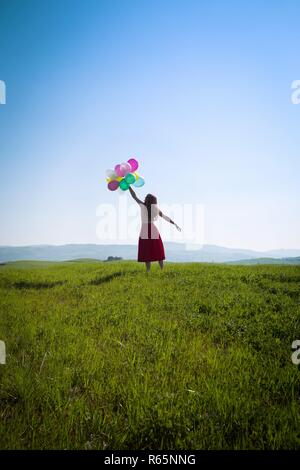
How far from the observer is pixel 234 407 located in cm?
276

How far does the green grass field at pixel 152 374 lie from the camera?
2459mm

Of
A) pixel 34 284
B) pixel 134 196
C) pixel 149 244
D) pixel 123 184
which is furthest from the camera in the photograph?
pixel 134 196

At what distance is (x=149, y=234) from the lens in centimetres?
1127

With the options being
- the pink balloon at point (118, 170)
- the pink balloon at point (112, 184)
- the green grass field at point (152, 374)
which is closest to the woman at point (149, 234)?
the pink balloon at point (112, 184)

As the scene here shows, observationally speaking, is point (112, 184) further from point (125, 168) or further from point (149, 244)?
point (149, 244)

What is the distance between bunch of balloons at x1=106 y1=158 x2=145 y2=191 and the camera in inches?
428

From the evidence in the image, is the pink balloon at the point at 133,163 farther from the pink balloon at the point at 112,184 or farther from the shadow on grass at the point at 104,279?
the shadow on grass at the point at 104,279

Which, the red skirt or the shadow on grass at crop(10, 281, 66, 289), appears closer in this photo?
the shadow on grass at crop(10, 281, 66, 289)

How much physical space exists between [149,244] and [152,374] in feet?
26.0

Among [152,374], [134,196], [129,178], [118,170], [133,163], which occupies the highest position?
[133,163]

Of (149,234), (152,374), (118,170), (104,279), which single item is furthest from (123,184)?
(152,374)

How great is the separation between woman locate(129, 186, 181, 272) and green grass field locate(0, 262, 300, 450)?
4160 millimetres

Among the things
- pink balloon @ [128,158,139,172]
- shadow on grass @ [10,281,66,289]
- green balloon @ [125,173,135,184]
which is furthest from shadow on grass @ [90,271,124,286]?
pink balloon @ [128,158,139,172]

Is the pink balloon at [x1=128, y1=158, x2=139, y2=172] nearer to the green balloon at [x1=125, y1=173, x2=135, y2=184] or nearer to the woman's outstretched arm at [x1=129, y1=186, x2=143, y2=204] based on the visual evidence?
the green balloon at [x1=125, y1=173, x2=135, y2=184]
